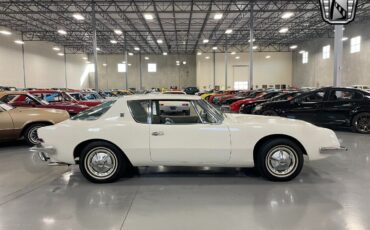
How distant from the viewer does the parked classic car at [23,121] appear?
6.98 metres

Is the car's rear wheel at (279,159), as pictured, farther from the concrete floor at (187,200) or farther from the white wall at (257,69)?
the white wall at (257,69)

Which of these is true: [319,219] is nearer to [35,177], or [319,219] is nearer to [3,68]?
[35,177]

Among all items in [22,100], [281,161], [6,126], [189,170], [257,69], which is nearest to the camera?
[281,161]

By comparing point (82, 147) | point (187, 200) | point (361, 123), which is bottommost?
point (187, 200)

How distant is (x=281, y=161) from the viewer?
441 centimetres

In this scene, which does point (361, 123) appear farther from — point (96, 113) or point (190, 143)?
point (96, 113)

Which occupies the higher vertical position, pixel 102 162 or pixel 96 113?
pixel 96 113

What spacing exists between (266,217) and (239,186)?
1.00m

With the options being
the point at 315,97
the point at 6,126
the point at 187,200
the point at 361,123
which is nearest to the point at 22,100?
the point at 6,126

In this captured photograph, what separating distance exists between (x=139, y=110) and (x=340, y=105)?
7245mm

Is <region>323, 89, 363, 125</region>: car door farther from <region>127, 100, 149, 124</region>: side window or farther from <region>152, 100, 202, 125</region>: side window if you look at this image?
<region>127, 100, 149, 124</region>: side window

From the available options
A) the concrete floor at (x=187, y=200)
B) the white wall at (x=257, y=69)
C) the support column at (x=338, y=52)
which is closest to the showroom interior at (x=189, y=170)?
the concrete floor at (x=187, y=200)

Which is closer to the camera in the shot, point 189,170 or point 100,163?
point 100,163

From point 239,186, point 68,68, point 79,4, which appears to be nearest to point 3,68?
point 79,4
